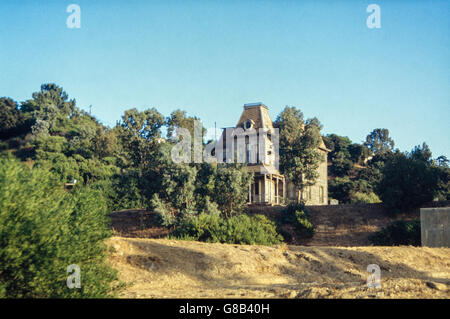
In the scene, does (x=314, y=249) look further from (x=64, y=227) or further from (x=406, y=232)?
(x=64, y=227)

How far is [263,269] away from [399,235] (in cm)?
1320

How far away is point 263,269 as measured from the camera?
56.2 feet

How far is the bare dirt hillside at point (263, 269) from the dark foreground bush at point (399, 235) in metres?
5.11

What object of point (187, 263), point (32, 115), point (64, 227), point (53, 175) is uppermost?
point (32, 115)

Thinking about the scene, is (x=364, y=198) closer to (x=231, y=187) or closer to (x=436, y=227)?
(x=231, y=187)

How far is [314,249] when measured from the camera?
64.2 ft

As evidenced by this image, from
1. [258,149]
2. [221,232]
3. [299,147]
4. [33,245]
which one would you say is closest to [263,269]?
[221,232]

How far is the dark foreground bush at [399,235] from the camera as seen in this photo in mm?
25984

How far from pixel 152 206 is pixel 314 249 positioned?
16.4 m

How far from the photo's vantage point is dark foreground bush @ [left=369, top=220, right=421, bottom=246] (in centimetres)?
2598

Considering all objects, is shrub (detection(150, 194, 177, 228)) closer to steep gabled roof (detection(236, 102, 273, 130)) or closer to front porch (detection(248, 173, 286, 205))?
front porch (detection(248, 173, 286, 205))

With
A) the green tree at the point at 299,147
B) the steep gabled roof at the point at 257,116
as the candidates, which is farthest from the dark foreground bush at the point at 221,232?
the steep gabled roof at the point at 257,116

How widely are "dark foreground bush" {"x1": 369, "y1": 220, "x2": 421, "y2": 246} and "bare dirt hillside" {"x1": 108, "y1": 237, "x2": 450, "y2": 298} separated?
5.11 m
